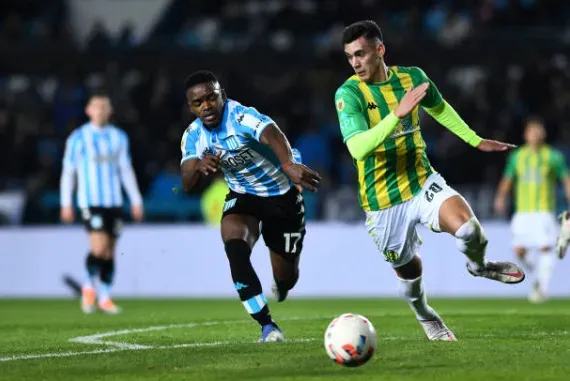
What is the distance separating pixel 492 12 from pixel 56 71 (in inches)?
296

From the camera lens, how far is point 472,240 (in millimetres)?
7484

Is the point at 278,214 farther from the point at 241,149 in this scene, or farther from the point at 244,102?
the point at 244,102

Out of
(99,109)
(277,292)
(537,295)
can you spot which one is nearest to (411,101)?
(277,292)

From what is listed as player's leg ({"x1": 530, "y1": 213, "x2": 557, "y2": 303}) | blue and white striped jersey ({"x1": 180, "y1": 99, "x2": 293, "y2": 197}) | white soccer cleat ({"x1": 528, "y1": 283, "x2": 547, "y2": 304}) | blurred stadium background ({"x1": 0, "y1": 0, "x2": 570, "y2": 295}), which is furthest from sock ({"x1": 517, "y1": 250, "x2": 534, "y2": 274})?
blue and white striped jersey ({"x1": 180, "y1": 99, "x2": 293, "y2": 197})

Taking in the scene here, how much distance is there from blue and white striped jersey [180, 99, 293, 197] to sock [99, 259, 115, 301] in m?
5.00

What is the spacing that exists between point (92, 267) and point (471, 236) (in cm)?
681

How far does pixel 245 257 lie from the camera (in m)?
8.05

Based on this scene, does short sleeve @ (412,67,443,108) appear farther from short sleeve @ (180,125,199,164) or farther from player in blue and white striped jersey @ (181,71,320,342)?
short sleeve @ (180,125,199,164)

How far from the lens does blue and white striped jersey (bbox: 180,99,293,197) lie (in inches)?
324

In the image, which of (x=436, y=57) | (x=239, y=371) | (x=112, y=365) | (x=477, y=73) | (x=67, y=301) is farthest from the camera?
(x=477, y=73)

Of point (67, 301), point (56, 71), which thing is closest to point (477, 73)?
point (56, 71)

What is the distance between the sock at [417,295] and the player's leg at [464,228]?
1.66 ft

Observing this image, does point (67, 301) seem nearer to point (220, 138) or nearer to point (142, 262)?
point (142, 262)

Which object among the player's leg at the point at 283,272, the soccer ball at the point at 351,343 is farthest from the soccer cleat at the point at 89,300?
the soccer ball at the point at 351,343
